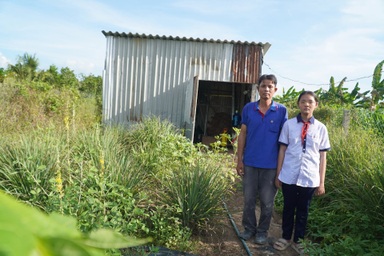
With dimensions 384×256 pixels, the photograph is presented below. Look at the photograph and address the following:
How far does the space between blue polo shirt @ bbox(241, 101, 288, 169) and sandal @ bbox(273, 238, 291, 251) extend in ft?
3.11

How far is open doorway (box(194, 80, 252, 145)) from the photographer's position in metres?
13.8

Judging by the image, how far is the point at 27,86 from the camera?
9883 millimetres

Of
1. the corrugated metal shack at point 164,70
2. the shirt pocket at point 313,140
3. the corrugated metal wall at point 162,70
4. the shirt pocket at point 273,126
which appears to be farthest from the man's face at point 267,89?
the corrugated metal wall at point 162,70

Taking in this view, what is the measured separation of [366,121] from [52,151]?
944 cm

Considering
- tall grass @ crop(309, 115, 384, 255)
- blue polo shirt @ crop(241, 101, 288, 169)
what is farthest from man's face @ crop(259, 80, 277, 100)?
tall grass @ crop(309, 115, 384, 255)

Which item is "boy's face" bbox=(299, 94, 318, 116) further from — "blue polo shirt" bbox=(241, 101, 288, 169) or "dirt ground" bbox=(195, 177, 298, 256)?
"dirt ground" bbox=(195, 177, 298, 256)

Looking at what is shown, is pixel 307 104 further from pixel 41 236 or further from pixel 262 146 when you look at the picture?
pixel 41 236

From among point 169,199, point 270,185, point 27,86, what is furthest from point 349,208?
point 27,86

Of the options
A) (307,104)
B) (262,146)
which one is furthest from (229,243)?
(307,104)

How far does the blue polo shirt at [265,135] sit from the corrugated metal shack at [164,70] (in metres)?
5.93

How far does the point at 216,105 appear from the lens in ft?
47.6

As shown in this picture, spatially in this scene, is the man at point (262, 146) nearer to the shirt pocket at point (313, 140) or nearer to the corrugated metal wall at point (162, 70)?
the shirt pocket at point (313, 140)

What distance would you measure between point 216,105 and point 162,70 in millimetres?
4975

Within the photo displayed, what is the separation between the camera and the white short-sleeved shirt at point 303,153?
12.1 ft
